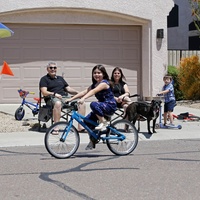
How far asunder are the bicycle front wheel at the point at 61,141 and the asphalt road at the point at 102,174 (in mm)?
145

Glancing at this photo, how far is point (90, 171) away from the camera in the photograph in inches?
319

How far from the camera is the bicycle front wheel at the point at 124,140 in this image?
9391 millimetres

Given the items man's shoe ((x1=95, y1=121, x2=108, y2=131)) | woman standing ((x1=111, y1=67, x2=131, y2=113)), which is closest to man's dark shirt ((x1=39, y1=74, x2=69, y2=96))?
woman standing ((x1=111, y1=67, x2=131, y2=113))

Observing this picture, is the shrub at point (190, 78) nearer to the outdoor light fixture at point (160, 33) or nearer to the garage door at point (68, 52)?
the outdoor light fixture at point (160, 33)

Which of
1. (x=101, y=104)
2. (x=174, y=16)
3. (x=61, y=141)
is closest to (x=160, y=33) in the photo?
(x=174, y=16)

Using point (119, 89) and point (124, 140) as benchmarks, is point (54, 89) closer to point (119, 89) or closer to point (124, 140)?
point (119, 89)

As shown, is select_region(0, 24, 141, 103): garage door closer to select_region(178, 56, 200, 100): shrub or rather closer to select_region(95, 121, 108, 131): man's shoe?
select_region(178, 56, 200, 100): shrub

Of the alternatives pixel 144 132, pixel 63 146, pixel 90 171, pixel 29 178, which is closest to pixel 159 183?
pixel 90 171

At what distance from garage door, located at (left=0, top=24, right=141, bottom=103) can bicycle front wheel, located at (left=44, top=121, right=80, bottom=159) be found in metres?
8.58

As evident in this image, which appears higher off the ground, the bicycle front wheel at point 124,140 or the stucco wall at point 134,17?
the stucco wall at point 134,17

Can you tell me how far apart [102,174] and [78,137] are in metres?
1.44

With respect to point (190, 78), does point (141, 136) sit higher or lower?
lower

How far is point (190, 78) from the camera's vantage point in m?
18.7

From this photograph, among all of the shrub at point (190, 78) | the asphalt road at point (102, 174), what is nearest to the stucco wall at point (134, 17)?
the shrub at point (190, 78)
